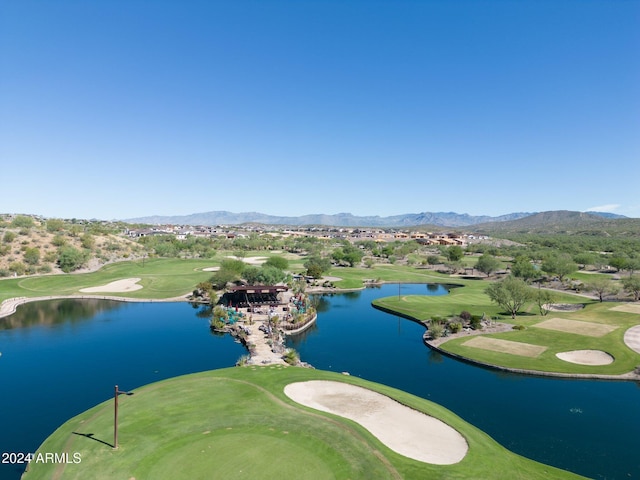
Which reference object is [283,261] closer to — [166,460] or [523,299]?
[523,299]

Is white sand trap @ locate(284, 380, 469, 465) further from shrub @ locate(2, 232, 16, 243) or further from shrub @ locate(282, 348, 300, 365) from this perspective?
shrub @ locate(2, 232, 16, 243)

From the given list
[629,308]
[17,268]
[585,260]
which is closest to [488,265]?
[585,260]

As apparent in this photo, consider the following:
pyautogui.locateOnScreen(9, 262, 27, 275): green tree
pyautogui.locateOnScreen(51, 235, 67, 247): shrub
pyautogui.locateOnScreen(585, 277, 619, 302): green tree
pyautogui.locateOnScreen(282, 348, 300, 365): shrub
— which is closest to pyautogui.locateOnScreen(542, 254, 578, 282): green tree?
pyautogui.locateOnScreen(585, 277, 619, 302): green tree

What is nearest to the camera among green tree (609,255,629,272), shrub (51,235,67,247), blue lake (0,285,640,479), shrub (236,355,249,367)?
blue lake (0,285,640,479)

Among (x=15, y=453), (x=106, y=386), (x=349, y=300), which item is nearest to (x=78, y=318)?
(x=106, y=386)

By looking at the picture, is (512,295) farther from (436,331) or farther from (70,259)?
(70,259)
